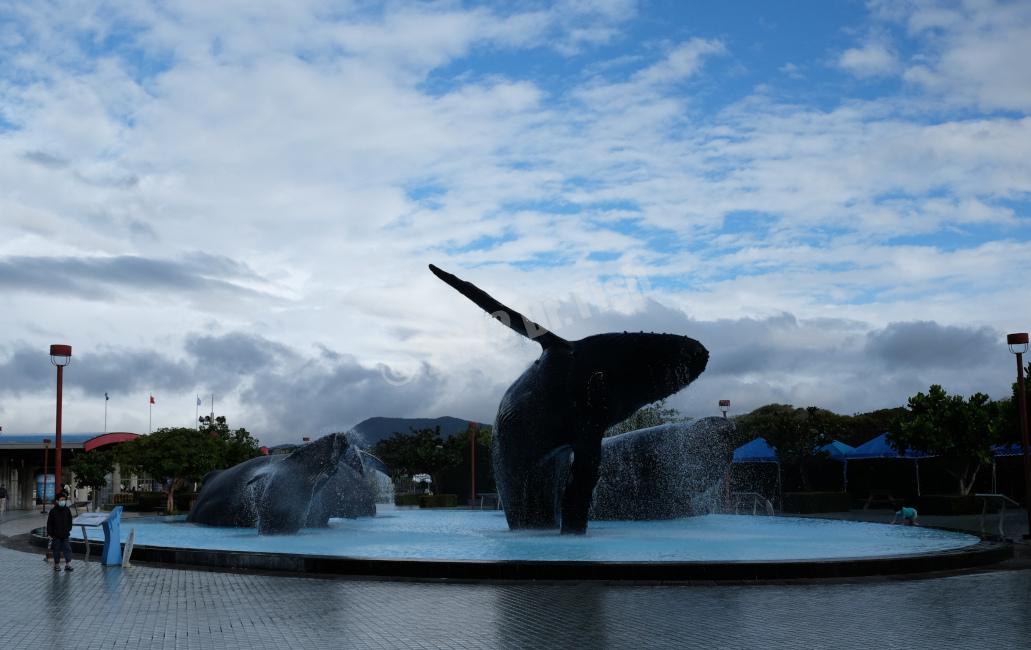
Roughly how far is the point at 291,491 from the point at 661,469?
11.9 metres

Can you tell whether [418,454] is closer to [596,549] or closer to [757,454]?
[757,454]

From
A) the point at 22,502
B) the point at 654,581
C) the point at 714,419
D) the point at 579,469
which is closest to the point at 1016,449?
the point at 714,419

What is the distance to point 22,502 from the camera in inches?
2579

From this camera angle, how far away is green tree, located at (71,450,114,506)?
58625 millimetres

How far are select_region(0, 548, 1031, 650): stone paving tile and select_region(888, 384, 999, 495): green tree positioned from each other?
83.3ft

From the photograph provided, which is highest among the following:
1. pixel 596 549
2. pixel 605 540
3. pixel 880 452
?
pixel 880 452

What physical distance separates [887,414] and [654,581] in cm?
7028

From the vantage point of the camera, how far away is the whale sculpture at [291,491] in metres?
24.3

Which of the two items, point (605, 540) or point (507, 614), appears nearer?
point (507, 614)

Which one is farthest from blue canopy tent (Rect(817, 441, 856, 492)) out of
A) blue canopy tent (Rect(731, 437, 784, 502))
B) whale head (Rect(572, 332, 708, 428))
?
whale head (Rect(572, 332, 708, 428))

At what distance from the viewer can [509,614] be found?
36.7 feet

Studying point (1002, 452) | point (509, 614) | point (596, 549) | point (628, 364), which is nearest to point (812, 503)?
point (1002, 452)

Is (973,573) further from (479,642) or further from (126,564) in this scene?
(126,564)

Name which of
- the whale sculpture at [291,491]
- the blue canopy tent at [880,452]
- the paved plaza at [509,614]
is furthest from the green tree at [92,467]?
the paved plaza at [509,614]
